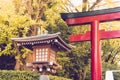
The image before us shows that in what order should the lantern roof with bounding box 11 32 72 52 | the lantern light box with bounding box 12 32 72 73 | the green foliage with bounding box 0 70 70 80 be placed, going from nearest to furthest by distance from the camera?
the lantern light box with bounding box 12 32 72 73 → the lantern roof with bounding box 11 32 72 52 → the green foliage with bounding box 0 70 70 80

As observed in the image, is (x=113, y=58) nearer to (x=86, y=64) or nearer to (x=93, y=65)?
(x=86, y=64)

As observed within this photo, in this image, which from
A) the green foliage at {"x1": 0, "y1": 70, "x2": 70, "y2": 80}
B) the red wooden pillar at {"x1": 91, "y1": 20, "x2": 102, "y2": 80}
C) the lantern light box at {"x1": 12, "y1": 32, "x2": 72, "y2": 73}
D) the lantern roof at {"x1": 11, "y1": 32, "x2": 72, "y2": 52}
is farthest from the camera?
the green foliage at {"x1": 0, "y1": 70, "x2": 70, "y2": 80}

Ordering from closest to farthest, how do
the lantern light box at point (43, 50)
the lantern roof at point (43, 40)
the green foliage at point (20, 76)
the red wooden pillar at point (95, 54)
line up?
1. the red wooden pillar at point (95, 54)
2. the lantern light box at point (43, 50)
3. the lantern roof at point (43, 40)
4. the green foliage at point (20, 76)

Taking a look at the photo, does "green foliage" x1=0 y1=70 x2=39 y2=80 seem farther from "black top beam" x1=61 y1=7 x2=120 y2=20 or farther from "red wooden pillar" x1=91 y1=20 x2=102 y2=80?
"red wooden pillar" x1=91 y1=20 x2=102 y2=80

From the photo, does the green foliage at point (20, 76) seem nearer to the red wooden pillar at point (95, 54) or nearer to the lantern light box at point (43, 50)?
the lantern light box at point (43, 50)

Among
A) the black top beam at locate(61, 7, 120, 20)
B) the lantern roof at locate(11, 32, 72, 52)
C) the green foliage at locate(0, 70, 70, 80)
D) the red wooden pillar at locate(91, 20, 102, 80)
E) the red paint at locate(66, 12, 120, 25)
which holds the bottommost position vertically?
the green foliage at locate(0, 70, 70, 80)

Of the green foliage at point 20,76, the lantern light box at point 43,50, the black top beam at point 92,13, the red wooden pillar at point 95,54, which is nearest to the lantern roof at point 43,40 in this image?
the lantern light box at point 43,50

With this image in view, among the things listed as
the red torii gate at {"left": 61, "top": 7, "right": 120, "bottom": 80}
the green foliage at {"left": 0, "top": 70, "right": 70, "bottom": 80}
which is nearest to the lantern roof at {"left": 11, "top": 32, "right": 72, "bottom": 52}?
the green foliage at {"left": 0, "top": 70, "right": 70, "bottom": 80}

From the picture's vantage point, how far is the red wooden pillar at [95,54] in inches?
318

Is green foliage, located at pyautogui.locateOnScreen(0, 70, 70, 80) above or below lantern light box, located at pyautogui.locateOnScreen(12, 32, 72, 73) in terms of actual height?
below

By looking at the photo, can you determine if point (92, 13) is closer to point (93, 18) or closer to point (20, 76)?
point (93, 18)

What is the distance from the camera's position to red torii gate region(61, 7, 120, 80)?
26.6ft

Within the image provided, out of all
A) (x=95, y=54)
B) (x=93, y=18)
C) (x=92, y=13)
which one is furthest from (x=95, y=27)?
(x=95, y=54)

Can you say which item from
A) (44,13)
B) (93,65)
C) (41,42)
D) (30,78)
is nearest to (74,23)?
(93,65)
